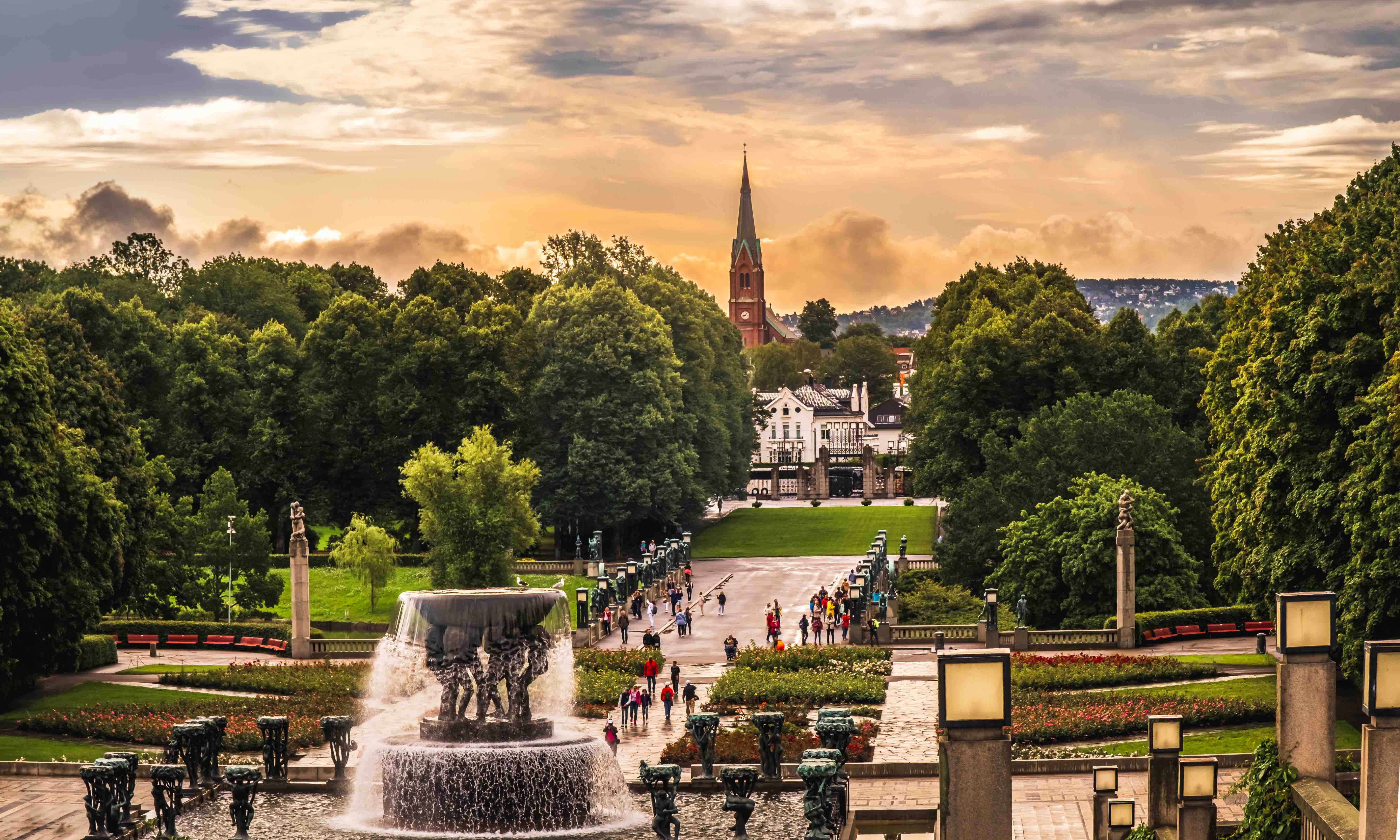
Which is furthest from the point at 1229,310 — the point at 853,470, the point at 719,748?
the point at 853,470

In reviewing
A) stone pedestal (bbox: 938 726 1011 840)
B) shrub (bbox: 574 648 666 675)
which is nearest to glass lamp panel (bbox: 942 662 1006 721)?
stone pedestal (bbox: 938 726 1011 840)

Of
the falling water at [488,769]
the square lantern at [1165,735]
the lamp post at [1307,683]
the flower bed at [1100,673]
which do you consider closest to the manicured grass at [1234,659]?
the flower bed at [1100,673]

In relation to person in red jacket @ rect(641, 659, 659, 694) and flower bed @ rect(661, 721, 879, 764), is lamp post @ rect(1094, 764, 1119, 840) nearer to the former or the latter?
flower bed @ rect(661, 721, 879, 764)

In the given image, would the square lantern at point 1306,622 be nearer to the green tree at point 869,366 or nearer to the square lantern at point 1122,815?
the square lantern at point 1122,815

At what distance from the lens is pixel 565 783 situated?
2842cm

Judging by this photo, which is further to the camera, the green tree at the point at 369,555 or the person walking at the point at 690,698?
the green tree at the point at 369,555

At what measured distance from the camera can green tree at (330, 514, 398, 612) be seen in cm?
6419

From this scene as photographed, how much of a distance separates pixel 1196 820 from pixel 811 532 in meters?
77.7

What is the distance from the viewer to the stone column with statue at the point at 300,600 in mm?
54719

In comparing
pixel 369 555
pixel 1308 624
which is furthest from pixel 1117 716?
pixel 369 555

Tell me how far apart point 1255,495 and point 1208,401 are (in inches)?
402

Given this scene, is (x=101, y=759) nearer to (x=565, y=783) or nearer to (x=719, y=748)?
(x=565, y=783)

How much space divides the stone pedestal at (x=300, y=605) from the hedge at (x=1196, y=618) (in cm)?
2413

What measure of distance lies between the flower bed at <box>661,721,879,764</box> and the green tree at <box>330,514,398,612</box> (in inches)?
1094
